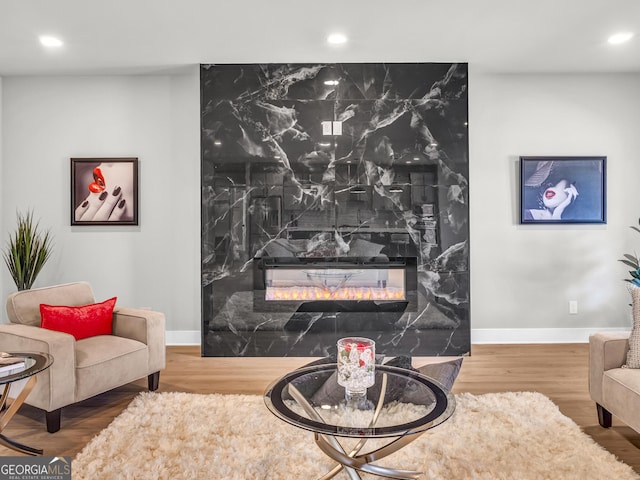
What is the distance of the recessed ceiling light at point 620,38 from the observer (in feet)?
11.4

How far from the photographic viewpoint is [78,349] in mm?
2822

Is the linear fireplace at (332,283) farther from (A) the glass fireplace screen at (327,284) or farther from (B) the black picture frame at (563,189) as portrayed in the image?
(B) the black picture frame at (563,189)

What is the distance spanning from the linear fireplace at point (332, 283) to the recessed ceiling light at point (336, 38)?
1.80 m

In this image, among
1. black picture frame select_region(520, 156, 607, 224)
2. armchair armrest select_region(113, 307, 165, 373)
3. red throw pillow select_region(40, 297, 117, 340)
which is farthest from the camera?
black picture frame select_region(520, 156, 607, 224)

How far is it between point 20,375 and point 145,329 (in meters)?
1.03

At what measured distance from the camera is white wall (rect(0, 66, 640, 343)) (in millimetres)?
4309

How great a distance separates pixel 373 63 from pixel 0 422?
367cm

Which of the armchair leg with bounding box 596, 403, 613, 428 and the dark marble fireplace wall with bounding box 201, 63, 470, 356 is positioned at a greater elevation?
the dark marble fireplace wall with bounding box 201, 63, 470, 356

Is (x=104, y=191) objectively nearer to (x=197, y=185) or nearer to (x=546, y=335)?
(x=197, y=185)

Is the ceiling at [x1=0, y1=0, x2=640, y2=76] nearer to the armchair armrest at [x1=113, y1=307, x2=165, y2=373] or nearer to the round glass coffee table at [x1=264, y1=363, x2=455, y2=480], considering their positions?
the armchair armrest at [x1=113, y1=307, x2=165, y2=373]

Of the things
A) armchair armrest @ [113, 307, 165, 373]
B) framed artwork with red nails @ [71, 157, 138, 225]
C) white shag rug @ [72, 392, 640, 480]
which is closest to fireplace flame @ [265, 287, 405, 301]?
armchair armrest @ [113, 307, 165, 373]

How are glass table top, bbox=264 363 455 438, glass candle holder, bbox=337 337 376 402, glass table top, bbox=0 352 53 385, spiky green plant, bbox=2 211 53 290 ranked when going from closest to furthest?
glass table top, bbox=264 363 455 438, glass candle holder, bbox=337 337 376 402, glass table top, bbox=0 352 53 385, spiky green plant, bbox=2 211 53 290

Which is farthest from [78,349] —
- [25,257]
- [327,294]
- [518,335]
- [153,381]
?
[518,335]

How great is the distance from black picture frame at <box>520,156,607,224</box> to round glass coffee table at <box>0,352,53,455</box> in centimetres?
396
